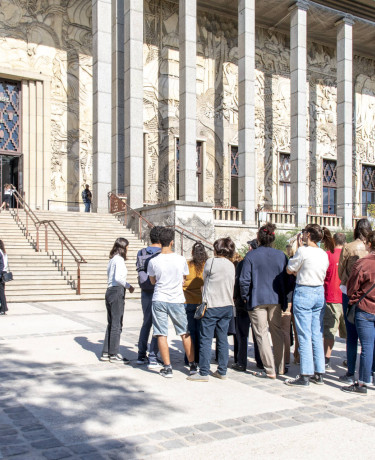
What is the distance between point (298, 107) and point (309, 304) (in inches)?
847

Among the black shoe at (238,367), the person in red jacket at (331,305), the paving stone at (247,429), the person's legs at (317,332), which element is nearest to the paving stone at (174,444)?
the paving stone at (247,429)

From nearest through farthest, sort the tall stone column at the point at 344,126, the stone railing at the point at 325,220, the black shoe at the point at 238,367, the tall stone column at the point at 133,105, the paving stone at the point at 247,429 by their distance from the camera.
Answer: the paving stone at the point at 247,429 → the black shoe at the point at 238,367 → the tall stone column at the point at 133,105 → the stone railing at the point at 325,220 → the tall stone column at the point at 344,126

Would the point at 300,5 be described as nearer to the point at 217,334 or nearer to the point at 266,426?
the point at 217,334

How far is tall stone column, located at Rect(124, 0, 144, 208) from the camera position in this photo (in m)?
22.6

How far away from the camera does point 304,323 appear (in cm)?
628

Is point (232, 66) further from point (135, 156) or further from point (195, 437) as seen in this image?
point (195, 437)

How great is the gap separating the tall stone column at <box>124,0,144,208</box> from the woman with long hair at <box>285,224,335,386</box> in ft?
54.0

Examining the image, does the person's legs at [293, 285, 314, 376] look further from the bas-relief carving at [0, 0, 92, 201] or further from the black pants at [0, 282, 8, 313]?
the bas-relief carving at [0, 0, 92, 201]

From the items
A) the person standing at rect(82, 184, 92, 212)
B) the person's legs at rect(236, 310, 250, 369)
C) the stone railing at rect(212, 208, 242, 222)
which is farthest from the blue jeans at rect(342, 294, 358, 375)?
the person standing at rect(82, 184, 92, 212)

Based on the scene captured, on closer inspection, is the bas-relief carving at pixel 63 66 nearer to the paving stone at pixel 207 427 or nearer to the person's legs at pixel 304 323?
the person's legs at pixel 304 323

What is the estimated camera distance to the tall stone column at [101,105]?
22.4 metres

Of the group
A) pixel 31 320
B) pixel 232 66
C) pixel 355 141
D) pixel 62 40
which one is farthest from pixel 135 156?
pixel 355 141

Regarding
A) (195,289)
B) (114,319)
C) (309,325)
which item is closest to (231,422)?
(309,325)

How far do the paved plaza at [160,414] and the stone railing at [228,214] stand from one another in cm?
1613
